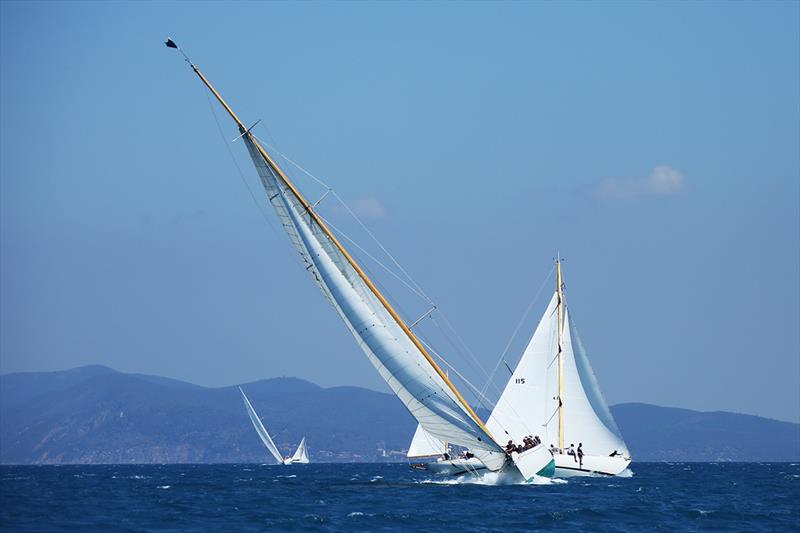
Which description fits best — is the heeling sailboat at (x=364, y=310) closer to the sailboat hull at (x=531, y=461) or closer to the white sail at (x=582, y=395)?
the sailboat hull at (x=531, y=461)

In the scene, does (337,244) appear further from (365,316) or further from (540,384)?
(540,384)

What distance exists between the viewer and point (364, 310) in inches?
2200

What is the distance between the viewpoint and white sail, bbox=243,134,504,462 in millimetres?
55219

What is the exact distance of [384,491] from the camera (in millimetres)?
70250

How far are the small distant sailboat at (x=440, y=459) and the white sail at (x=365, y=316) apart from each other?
43.0 ft

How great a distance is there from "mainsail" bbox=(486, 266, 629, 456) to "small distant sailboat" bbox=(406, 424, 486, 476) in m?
5.75

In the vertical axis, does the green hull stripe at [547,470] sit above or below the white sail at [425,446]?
below

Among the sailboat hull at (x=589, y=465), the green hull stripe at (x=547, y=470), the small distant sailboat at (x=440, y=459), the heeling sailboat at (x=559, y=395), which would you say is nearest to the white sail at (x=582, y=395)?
the heeling sailboat at (x=559, y=395)

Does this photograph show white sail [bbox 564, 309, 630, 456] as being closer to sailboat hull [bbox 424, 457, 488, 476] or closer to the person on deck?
the person on deck

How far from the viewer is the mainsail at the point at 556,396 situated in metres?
85.4

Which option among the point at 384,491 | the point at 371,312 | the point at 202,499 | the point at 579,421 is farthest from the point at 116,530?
the point at 579,421

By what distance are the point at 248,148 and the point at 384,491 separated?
2378 centimetres

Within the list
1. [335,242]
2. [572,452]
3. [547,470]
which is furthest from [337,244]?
[572,452]

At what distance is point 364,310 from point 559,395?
32796mm
